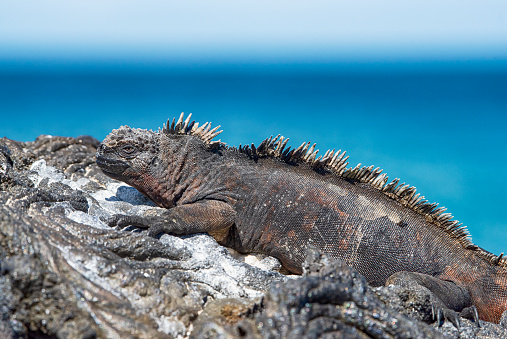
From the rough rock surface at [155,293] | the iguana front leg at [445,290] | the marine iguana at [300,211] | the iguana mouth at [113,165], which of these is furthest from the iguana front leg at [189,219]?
the iguana front leg at [445,290]

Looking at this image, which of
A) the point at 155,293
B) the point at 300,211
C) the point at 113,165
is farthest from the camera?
the point at 113,165

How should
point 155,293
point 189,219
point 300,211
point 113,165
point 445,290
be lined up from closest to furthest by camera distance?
point 155,293 → point 445,290 → point 189,219 → point 300,211 → point 113,165

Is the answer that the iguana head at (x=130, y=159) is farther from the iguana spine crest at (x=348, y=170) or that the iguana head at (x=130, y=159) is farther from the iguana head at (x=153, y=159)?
the iguana spine crest at (x=348, y=170)

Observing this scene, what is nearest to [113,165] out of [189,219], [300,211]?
[189,219]

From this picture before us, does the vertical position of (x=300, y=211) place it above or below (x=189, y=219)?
above

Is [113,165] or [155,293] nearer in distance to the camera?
[155,293]

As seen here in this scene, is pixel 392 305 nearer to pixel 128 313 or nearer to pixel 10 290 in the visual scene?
pixel 128 313

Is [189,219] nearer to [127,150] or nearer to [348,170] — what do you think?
[127,150]

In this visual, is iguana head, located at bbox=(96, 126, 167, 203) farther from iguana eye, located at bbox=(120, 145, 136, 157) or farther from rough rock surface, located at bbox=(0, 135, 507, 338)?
rough rock surface, located at bbox=(0, 135, 507, 338)
